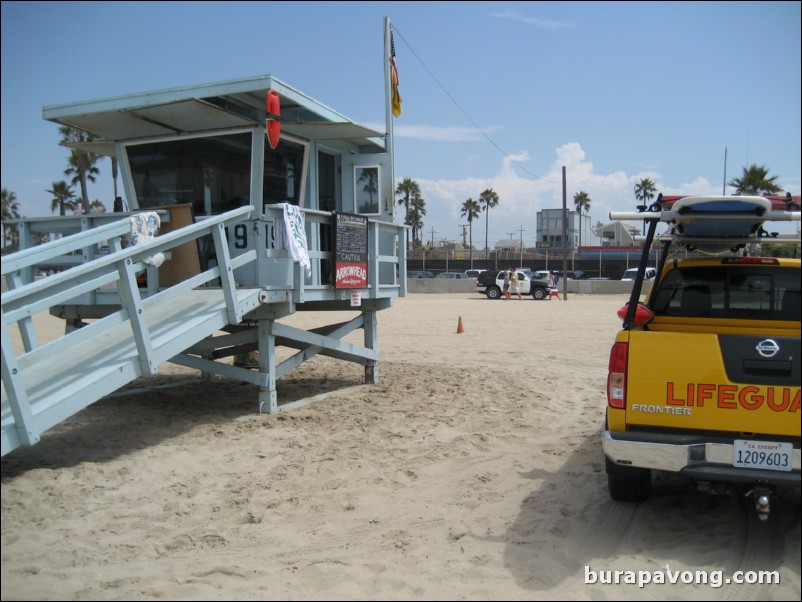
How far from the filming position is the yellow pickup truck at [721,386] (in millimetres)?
3891

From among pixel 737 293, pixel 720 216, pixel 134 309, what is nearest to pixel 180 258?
pixel 134 309

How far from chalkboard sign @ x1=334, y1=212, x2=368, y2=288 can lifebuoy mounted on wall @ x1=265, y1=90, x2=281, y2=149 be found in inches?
44.3

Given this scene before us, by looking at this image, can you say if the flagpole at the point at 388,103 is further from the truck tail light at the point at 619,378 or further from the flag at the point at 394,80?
the truck tail light at the point at 619,378

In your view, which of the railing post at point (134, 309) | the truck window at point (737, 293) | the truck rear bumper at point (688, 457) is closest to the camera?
the truck rear bumper at point (688, 457)

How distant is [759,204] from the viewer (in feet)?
14.2

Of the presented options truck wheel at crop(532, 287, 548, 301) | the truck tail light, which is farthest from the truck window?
truck wheel at crop(532, 287, 548, 301)

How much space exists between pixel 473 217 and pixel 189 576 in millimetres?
86043

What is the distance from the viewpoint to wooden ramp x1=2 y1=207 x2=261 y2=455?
3.98 meters

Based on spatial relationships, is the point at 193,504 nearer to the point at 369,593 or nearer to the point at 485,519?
the point at 369,593

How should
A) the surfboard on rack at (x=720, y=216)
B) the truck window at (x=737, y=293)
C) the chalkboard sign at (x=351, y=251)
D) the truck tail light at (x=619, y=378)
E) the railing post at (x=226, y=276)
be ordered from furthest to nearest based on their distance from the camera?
the chalkboard sign at (x=351, y=251) → the railing post at (x=226, y=276) → the truck window at (x=737, y=293) → the surfboard on rack at (x=720, y=216) → the truck tail light at (x=619, y=378)

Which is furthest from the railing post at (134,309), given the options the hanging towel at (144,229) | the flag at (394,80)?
the flag at (394,80)

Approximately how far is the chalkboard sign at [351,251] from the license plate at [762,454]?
16.5 ft

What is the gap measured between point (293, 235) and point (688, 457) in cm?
455

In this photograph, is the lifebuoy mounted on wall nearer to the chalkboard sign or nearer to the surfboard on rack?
the chalkboard sign
